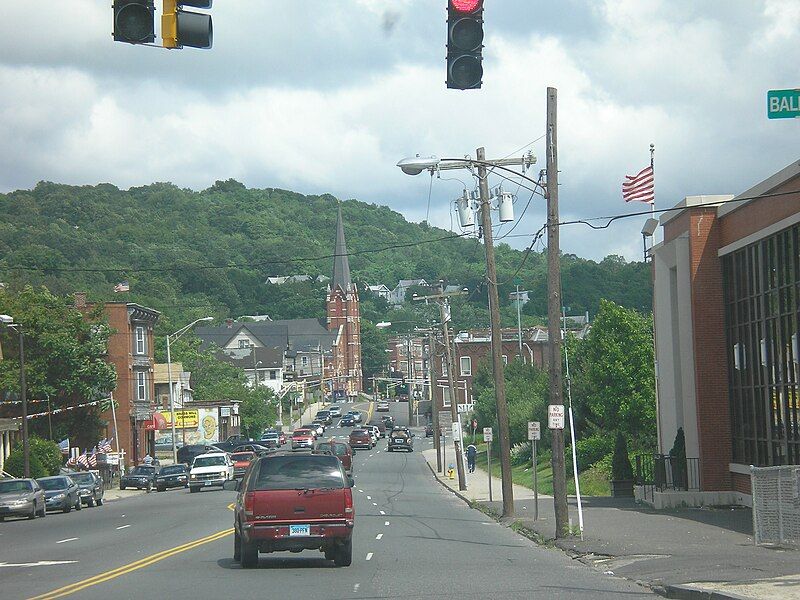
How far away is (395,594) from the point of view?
15.0m

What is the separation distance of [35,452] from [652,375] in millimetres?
30149

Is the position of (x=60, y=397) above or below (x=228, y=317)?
below

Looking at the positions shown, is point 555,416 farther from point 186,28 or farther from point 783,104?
point 186,28

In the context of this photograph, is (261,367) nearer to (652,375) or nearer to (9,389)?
(9,389)

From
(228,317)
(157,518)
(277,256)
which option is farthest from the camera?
(228,317)

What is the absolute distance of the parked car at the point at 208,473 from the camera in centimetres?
5706

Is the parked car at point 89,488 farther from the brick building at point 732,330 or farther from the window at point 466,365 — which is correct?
the window at point 466,365

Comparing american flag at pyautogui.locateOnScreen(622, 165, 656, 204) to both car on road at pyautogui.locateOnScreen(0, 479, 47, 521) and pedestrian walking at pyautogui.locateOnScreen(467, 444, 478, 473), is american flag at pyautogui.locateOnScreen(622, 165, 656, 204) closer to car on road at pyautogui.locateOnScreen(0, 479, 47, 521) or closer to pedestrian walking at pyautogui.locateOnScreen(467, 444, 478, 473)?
car on road at pyautogui.locateOnScreen(0, 479, 47, 521)

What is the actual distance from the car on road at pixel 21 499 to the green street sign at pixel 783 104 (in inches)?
1277

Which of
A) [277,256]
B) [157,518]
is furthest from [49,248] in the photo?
[157,518]

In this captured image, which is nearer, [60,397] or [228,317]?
[60,397]

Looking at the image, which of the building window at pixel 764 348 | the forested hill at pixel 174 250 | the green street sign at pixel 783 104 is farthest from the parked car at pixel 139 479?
the green street sign at pixel 783 104

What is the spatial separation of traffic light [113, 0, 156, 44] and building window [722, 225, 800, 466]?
62.4 feet

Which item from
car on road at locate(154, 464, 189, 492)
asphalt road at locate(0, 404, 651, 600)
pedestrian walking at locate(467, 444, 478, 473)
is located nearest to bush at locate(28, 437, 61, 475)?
car on road at locate(154, 464, 189, 492)
